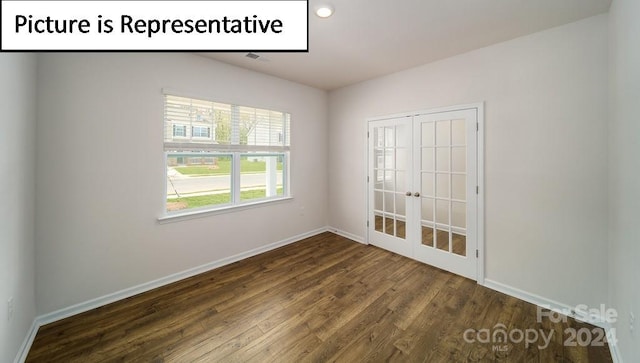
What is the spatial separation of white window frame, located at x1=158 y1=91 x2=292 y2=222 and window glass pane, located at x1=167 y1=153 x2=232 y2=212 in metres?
0.04

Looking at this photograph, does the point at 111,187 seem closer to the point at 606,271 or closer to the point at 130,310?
the point at 130,310

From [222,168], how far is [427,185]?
283cm

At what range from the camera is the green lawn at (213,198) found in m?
2.84

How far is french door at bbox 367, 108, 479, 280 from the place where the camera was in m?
2.69

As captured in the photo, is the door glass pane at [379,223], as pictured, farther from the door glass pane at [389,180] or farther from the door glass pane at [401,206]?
the door glass pane at [389,180]

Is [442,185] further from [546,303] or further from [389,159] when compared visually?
[546,303]

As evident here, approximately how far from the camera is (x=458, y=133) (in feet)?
9.04

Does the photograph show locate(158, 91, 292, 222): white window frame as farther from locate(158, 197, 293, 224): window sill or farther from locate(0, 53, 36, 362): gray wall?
locate(0, 53, 36, 362): gray wall

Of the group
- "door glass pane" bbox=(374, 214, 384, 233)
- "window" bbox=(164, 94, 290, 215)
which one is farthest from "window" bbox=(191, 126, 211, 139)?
"door glass pane" bbox=(374, 214, 384, 233)

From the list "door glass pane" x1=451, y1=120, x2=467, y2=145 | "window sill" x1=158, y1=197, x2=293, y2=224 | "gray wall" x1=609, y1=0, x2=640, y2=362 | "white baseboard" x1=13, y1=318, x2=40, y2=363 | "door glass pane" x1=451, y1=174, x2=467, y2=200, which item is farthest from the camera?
"door glass pane" x1=451, y1=174, x2=467, y2=200

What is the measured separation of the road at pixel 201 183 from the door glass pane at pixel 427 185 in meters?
2.47

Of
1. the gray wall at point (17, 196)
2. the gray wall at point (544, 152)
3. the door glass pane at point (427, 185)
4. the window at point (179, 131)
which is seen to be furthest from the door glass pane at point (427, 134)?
the gray wall at point (17, 196)

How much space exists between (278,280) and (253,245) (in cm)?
89

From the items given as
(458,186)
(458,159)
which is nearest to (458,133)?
(458,159)
